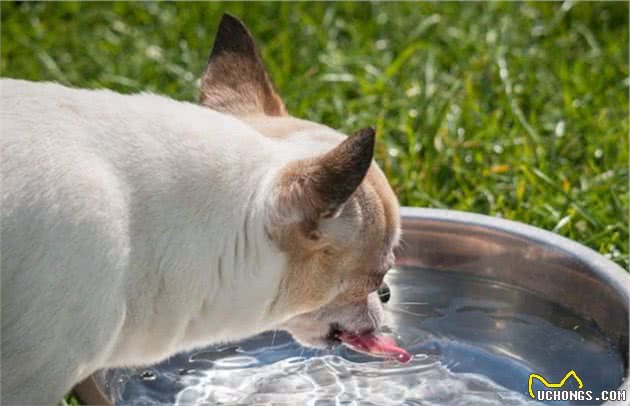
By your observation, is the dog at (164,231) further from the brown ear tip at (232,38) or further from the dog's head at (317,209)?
the brown ear tip at (232,38)

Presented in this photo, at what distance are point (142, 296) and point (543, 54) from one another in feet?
12.7

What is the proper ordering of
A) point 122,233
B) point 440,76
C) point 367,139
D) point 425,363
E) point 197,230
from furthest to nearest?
point 440,76 → point 425,363 → point 197,230 → point 122,233 → point 367,139

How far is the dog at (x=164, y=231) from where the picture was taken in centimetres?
279

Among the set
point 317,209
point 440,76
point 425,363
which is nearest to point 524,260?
point 425,363

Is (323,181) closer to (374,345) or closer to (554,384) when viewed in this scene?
(374,345)

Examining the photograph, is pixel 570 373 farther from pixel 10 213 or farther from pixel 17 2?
pixel 17 2

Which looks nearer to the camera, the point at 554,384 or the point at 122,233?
the point at 122,233

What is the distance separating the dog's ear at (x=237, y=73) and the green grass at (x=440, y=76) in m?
1.53

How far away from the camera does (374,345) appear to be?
11.7 feet

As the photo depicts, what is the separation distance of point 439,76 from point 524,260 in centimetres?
210

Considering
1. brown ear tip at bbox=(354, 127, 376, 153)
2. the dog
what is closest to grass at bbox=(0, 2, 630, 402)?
the dog

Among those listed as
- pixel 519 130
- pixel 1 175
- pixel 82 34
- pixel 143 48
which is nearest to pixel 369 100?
pixel 519 130

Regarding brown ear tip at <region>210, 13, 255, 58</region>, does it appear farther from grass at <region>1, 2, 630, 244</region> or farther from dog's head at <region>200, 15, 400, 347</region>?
grass at <region>1, 2, 630, 244</region>

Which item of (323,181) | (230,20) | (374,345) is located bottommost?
(374,345)
